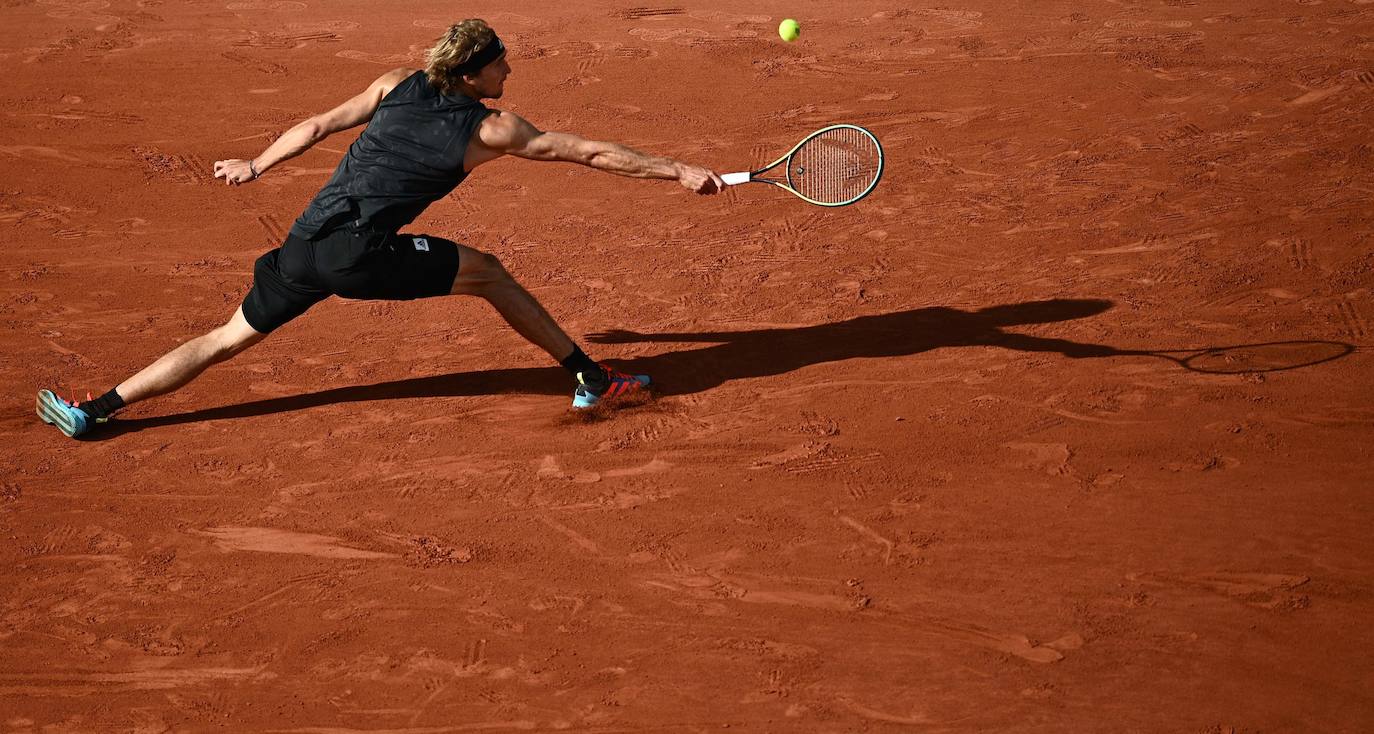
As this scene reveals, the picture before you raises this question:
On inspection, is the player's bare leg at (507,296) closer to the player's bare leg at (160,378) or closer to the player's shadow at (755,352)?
the player's shadow at (755,352)

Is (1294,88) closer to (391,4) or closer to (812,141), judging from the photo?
(812,141)

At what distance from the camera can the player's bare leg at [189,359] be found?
248 inches

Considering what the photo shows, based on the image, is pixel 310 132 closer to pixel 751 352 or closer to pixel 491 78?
pixel 491 78

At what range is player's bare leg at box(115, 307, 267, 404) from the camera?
248 inches

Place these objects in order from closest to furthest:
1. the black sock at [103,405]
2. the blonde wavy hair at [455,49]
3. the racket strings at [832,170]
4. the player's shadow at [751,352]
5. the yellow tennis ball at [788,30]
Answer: the blonde wavy hair at [455,49] < the black sock at [103,405] < the player's shadow at [751,352] < the racket strings at [832,170] < the yellow tennis ball at [788,30]

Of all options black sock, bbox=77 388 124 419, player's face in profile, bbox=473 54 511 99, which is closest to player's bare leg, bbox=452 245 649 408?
player's face in profile, bbox=473 54 511 99

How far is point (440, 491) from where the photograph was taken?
5957mm

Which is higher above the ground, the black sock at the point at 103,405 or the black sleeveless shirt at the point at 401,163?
the black sleeveless shirt at the point at 401,163

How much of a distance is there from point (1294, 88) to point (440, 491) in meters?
7.96

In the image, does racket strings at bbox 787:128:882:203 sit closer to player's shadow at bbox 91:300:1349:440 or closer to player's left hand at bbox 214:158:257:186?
player's shadow at bbox 91:300:1349:440

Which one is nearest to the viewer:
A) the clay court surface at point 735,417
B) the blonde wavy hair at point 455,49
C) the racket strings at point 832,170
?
the clay court surface at point 735,417

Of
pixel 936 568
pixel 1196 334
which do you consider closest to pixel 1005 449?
pixel 936 568

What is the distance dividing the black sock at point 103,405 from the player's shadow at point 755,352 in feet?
0.49

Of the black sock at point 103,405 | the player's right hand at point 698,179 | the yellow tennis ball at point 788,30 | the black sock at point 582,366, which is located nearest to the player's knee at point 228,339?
the black sock at point 103,405
